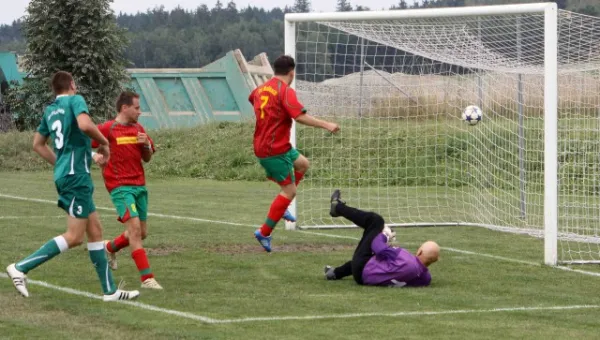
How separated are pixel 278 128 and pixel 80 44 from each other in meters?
20.6

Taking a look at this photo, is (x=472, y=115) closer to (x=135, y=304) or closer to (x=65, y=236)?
(x=135, y=304)

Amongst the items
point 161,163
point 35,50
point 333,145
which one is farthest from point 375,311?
point 35,50

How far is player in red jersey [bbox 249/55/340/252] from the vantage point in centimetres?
1264

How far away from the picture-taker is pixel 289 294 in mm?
10391

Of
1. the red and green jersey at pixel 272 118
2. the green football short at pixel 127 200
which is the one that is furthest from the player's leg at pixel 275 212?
the green football short at pixel 127 200

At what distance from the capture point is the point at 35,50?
32.7 metres

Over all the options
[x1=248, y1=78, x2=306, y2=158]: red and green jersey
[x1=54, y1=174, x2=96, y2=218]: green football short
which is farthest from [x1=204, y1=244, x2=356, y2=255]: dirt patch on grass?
[x1=54, y1=174, x2=96, y2=218]: green football short

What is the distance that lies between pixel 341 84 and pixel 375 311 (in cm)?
1038

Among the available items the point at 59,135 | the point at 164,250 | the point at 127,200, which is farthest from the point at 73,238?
the point at 164,250

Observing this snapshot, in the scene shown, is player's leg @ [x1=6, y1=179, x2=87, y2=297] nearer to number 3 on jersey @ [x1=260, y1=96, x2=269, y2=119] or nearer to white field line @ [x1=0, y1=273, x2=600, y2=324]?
white field line @ [x1=0, y1=273, x2=600, y2=324]

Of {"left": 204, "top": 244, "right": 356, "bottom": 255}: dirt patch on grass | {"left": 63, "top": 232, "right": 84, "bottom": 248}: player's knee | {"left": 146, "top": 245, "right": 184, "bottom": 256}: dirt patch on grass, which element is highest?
{"left": 63, "top": 232, "right": 84, "bottom": 248}: player's knee

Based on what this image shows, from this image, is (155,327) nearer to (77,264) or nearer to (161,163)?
(77,264)

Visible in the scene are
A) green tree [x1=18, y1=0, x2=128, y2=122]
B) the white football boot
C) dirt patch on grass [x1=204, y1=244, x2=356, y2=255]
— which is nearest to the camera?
the white football boot

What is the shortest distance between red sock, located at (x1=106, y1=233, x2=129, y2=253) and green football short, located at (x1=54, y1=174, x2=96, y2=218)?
211 cm
